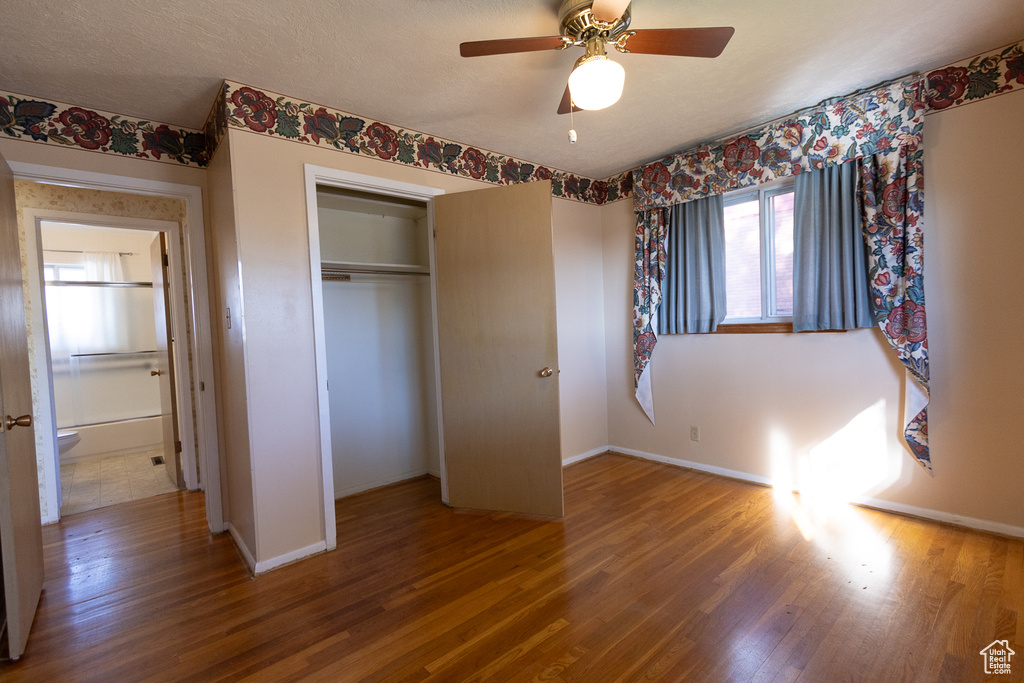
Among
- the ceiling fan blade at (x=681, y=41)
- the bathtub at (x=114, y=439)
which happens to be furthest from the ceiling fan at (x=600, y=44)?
the bathtub at (x=114, y=439)

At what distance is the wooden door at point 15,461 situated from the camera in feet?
5.46

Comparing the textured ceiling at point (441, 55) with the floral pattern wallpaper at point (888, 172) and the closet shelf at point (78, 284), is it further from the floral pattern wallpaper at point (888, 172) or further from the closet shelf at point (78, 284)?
the closet shelf at point (78, 284)

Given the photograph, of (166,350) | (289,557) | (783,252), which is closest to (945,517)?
(783,252)

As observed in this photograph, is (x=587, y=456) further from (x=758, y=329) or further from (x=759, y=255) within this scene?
(x=759, y=255)

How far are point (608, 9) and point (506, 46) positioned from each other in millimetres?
371

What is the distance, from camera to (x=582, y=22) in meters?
1.69

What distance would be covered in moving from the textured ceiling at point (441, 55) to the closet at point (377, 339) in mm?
907

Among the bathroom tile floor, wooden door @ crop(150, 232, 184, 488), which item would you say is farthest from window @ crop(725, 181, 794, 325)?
the bathroom tile floor

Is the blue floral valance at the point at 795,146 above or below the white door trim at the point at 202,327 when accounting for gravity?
above

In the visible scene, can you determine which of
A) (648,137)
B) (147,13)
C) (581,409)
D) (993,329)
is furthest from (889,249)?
(147,13)

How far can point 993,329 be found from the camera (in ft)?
7.43

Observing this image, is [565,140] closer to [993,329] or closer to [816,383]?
[816,383]

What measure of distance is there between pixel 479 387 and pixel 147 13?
2.31 meters

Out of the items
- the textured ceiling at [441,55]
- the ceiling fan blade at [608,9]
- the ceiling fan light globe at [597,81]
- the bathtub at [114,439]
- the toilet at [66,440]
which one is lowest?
the bathtub at [114,439]
